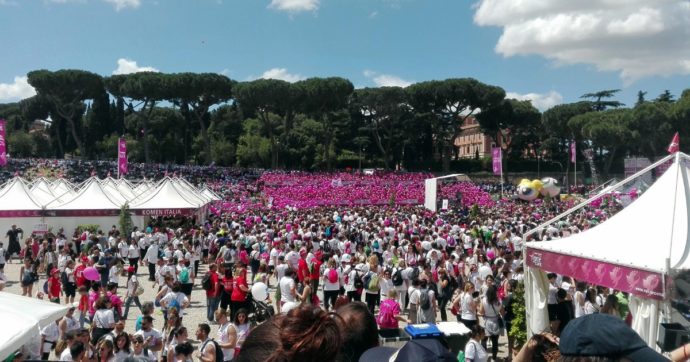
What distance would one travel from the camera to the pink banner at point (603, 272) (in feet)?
19.6

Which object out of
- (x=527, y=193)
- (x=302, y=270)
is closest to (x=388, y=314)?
(x=302, y=270)

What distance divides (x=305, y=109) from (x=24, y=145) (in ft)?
117

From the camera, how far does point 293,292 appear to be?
9234mm

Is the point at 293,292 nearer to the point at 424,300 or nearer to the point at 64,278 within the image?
the point at 424,300

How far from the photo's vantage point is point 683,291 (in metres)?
5.80

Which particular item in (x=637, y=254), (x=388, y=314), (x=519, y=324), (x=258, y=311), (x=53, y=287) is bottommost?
(x=258, y=311)

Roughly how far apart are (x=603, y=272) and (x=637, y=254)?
0.44m

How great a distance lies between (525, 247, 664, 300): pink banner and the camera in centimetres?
597

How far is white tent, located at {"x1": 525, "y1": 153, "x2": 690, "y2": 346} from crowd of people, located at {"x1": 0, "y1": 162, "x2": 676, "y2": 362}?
0.78 metres

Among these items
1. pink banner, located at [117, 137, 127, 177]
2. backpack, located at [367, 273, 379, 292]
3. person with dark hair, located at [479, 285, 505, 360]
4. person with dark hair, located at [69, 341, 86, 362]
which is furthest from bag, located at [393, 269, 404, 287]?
pink banner, located at [117, 137, 127, 177]

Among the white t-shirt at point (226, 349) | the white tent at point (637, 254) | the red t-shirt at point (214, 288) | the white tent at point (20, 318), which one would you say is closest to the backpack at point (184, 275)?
the red t-shirt at point (214, 288)

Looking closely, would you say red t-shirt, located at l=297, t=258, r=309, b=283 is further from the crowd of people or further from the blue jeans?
the blue jeans

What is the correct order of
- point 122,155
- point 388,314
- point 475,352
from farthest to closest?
1. point 122,155
2. point 388,314
3. point 475,352

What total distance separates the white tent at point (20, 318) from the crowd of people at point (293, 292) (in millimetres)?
800
